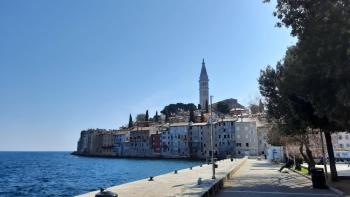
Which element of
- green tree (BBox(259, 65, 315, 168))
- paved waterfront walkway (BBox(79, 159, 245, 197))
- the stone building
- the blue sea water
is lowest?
the blue sea water

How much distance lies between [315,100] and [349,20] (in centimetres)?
534

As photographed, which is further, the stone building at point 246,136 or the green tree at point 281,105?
the stone building at point 246,136

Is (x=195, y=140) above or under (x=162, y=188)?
above

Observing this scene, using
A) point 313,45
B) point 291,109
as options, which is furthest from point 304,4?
point 291,109

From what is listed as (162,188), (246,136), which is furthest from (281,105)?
(246,136)

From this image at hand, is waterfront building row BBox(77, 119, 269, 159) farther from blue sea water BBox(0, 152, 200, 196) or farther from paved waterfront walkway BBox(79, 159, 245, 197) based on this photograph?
paved waterfront walkway BBox(79, 159, 245, 197)

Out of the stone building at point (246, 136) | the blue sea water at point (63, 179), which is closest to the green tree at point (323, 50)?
the blue sea water at point (63, 179)

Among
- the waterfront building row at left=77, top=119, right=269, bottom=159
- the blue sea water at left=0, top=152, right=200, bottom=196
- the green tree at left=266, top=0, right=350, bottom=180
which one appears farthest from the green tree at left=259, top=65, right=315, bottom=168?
the waterfront building row at left=77, top=119, right=269, bottom=159

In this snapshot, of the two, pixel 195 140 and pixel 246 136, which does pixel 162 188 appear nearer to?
pixel 246 136

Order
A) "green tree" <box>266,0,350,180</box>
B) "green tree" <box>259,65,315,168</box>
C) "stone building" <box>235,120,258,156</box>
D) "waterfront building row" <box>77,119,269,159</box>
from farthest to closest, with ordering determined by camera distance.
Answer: "waterfront building row" <box>77,119,269,159</box> → "stone building" <box>235,120,258,156</box> → "green tree" <box>259,65,315,168</box> → "green tree" <box>266,0,350,180</box>

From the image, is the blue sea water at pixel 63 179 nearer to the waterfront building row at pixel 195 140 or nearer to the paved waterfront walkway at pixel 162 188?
the paved waterfront walkway at pixel 162 188

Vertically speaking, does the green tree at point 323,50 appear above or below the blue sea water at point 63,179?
above

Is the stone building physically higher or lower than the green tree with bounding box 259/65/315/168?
higher

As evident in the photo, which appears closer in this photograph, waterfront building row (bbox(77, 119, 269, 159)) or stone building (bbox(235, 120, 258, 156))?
stone building (bbox(235, 120, 258, 156))
